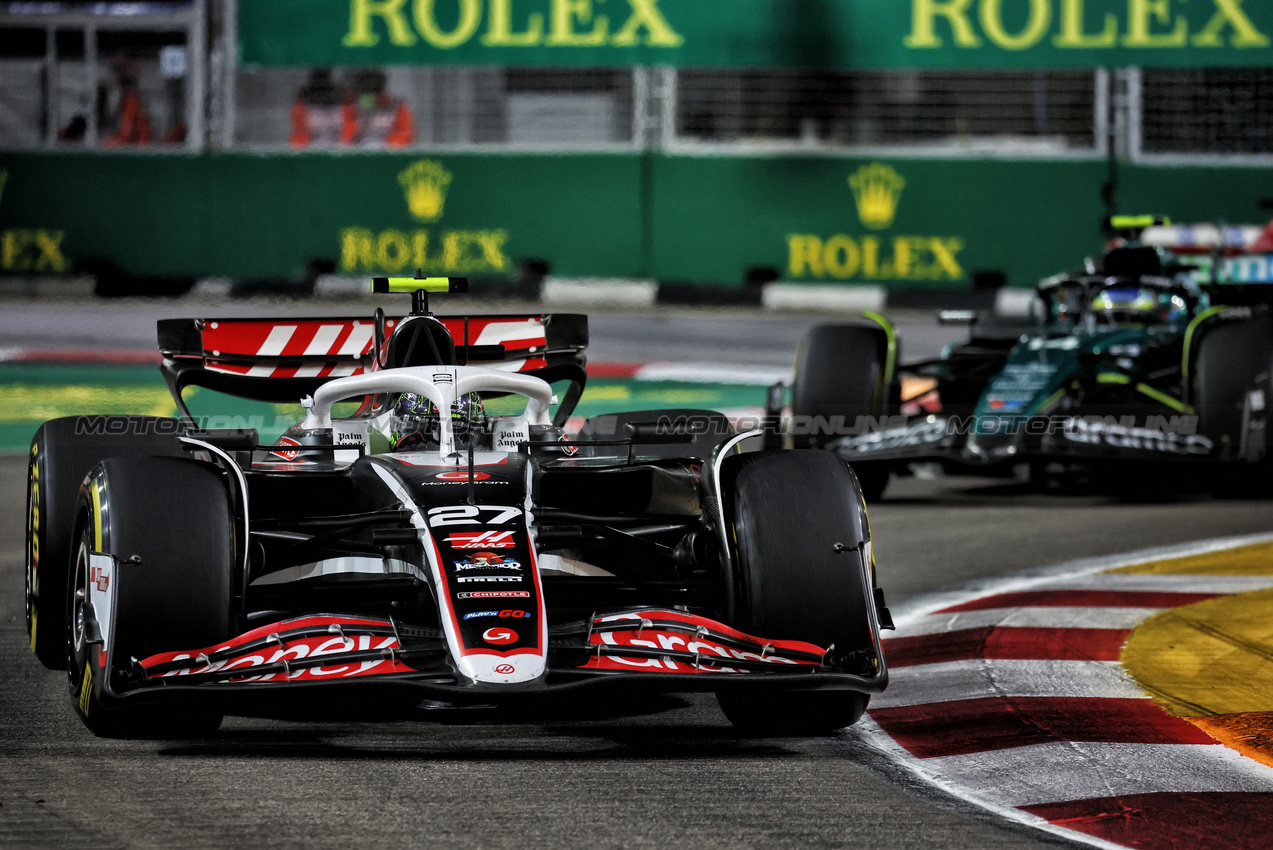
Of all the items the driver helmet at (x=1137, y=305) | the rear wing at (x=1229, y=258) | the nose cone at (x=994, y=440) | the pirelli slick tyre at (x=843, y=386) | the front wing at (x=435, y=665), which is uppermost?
the rear wing at (x=1229, y=258)

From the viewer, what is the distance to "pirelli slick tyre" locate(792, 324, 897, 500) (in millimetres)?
10414

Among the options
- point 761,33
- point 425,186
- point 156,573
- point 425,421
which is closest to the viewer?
point 156,573

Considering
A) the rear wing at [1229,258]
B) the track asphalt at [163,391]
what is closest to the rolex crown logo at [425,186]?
the track asphalt at [163,391]

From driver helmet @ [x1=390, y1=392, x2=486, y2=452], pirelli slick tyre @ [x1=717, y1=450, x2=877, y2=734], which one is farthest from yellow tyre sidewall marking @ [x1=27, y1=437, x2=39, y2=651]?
pirelli slick tyre @ [x1=717, y1=450, x2=877, y2=734]

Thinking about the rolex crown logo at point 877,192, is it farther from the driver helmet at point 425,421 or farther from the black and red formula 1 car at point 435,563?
the driver helmet at point 425,421

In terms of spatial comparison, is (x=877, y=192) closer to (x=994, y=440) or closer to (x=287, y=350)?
(x=994, y=440)

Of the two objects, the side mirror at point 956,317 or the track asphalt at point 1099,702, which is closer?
the track asphalt at point 1099,702

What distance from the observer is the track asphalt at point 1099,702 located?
4.68 metres

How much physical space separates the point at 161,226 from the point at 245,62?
1.80 m

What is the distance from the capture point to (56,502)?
6.05 meters

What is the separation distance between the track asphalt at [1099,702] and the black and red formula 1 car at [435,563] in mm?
425

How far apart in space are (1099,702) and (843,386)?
474cm

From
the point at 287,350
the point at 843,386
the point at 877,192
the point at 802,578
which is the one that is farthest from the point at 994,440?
the point at 877,192

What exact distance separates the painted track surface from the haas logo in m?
0.18
